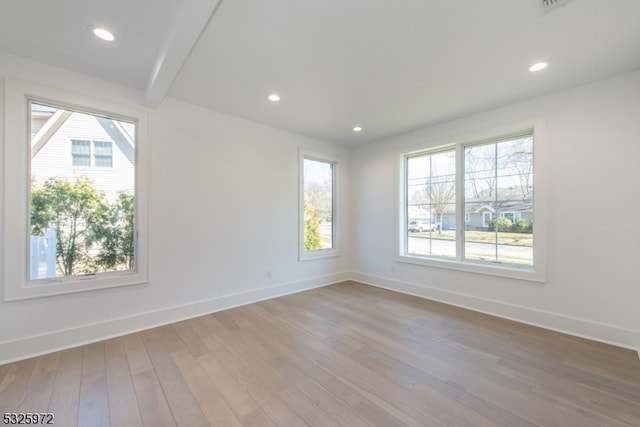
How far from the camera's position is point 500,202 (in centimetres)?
341

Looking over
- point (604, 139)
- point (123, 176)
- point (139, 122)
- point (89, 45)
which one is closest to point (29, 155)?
point (123, 176)

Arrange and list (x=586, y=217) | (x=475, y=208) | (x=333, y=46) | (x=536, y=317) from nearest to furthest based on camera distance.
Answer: (x=333, y=46), (x=586, y=217), (x=536, y=317), (x=475, y=208)

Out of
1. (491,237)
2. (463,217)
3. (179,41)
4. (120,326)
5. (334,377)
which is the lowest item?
(334,377)

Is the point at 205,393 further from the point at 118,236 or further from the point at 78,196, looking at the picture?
the point at 78,196

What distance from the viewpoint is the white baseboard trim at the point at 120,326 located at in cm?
228

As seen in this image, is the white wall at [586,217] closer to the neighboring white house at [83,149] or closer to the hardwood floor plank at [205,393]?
the hardwood floor plank at [205,393]

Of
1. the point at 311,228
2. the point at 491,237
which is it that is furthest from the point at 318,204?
the point at 491,237

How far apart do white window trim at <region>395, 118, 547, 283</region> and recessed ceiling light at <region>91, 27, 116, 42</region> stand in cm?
387

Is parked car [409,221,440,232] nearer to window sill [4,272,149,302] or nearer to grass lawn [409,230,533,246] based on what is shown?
grass lawn [409,230,533,246]

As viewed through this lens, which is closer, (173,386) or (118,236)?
(173,386)

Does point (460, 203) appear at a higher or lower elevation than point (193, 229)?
higher

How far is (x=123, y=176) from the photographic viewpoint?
2869mm

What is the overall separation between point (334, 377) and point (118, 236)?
2.71 m

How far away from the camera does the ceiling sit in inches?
69.2
